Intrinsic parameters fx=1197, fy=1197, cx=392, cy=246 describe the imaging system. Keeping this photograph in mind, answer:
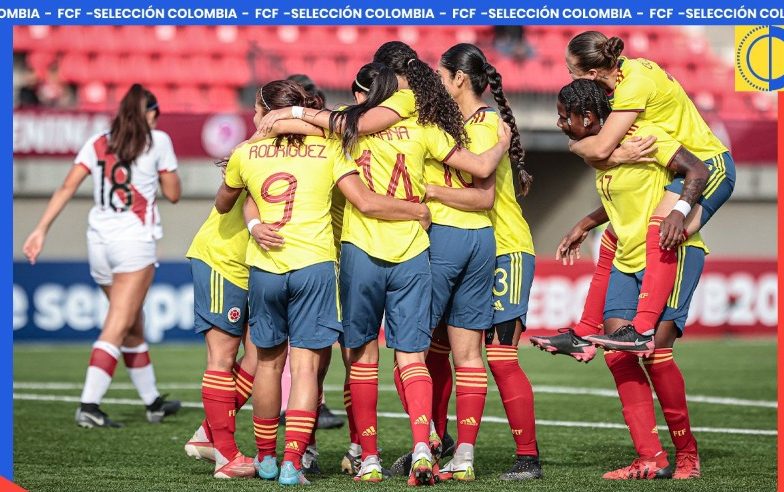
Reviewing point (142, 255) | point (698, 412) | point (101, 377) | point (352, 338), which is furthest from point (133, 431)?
point (698, 412)

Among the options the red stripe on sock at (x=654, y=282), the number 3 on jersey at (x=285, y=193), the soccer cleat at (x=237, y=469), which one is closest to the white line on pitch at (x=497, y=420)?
the red stripe on sock at (x=654, y=282)

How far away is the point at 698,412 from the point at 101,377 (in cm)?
417

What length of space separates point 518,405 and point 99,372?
322 centimetres

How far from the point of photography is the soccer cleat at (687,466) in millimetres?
5672

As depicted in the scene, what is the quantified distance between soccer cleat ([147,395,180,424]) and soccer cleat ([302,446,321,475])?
92.6 inches

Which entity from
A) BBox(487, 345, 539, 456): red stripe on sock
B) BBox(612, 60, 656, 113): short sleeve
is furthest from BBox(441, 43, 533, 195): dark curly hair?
BBox(487, 345, 539, 456): red stripe on sock

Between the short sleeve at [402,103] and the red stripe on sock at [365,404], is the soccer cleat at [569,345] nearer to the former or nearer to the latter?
the red stripe on sock at [365,404]

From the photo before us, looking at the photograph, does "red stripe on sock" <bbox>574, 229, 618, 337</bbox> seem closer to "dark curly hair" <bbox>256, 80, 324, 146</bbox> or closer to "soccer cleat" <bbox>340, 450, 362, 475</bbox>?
"soccer cleat" <bbox>340, 450, 362, 475</bbox>

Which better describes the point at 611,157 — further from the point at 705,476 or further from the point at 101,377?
the point at 101,377

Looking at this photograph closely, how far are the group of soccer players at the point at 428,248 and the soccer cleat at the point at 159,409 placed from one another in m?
2.27

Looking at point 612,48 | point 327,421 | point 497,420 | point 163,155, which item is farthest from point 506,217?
point 163,155

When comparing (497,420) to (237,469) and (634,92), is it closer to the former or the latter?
(237,469)

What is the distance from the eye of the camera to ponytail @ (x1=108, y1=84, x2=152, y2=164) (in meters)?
7.89

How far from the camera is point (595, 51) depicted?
5531 mm
